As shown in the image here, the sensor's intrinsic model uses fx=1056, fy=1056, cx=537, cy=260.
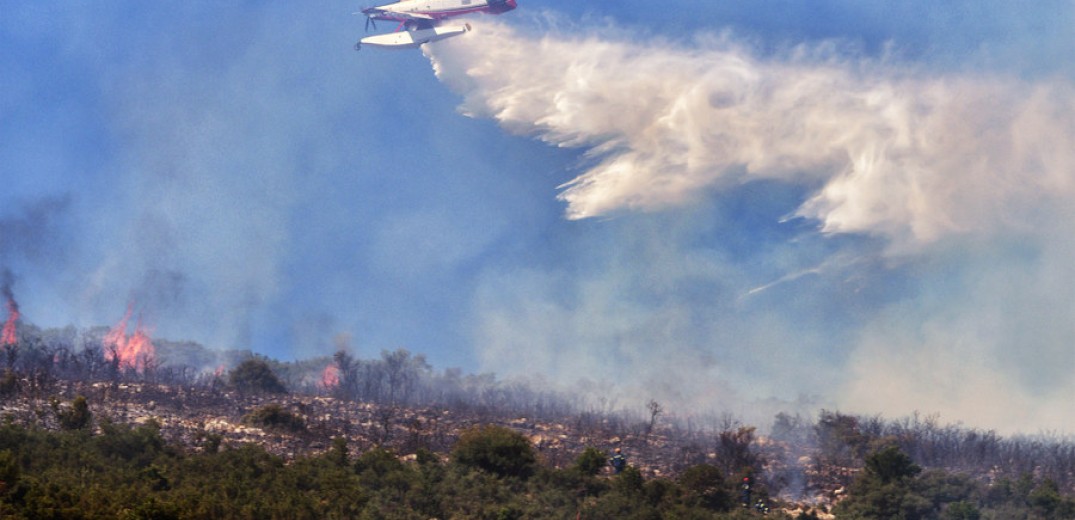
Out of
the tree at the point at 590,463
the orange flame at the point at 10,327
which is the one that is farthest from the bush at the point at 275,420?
the orange flame at the point at 10,327

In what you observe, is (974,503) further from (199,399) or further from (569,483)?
(199,399)

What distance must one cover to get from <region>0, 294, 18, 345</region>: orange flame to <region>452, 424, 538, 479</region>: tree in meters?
60.1

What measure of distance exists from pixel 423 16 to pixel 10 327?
54.3m

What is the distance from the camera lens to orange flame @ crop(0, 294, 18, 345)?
9969 centimetres

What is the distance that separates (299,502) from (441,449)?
Answer: 18.5 metres

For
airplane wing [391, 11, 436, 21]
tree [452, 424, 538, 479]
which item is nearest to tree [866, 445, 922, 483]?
tree [452, 424, 538, 479]

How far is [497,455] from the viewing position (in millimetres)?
51344

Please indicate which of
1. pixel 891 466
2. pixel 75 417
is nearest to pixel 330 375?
pixel 75 417

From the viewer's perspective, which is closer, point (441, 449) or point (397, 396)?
point (441, 449)

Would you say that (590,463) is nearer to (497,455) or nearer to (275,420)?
(497,455)

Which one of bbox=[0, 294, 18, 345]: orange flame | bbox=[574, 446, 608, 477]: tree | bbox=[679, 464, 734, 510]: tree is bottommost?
bbox=[679, 464, 734, 510]: tree

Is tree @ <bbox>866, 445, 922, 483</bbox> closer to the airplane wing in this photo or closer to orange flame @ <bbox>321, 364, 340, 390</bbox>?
the airplane wing

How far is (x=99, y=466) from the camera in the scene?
41656 mm

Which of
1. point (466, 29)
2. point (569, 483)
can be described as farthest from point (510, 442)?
point (466, 29)
